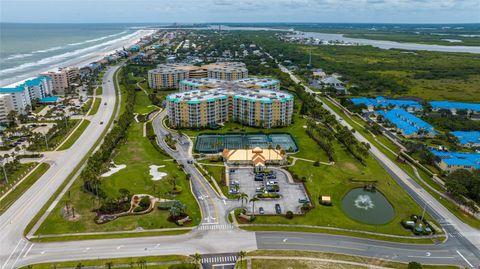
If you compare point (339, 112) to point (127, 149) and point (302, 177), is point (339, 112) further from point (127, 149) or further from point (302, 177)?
point (127, 149)

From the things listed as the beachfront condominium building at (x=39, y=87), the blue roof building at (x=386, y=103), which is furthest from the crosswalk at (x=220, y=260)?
the beachfront condominium building at (x=39, y=87)

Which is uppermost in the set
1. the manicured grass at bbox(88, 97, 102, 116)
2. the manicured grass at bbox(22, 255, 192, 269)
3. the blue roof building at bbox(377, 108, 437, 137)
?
the blue roof building at bbox(377, 108, 437, 137)

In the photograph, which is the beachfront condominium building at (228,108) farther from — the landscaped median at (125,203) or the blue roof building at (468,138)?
the blue roof building at (468,138)

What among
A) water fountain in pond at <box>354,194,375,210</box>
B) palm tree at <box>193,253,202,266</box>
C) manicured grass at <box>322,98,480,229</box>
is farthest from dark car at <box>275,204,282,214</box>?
manicured grass at <box>322,98,480,229</box>

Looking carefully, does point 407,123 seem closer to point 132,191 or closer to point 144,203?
point 144,203

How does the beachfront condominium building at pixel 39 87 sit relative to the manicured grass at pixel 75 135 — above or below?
above

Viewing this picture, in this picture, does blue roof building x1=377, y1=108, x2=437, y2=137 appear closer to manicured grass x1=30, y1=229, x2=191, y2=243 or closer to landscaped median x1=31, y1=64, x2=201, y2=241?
landscaped median x1=31, y1=64, x2=201, y2=241
